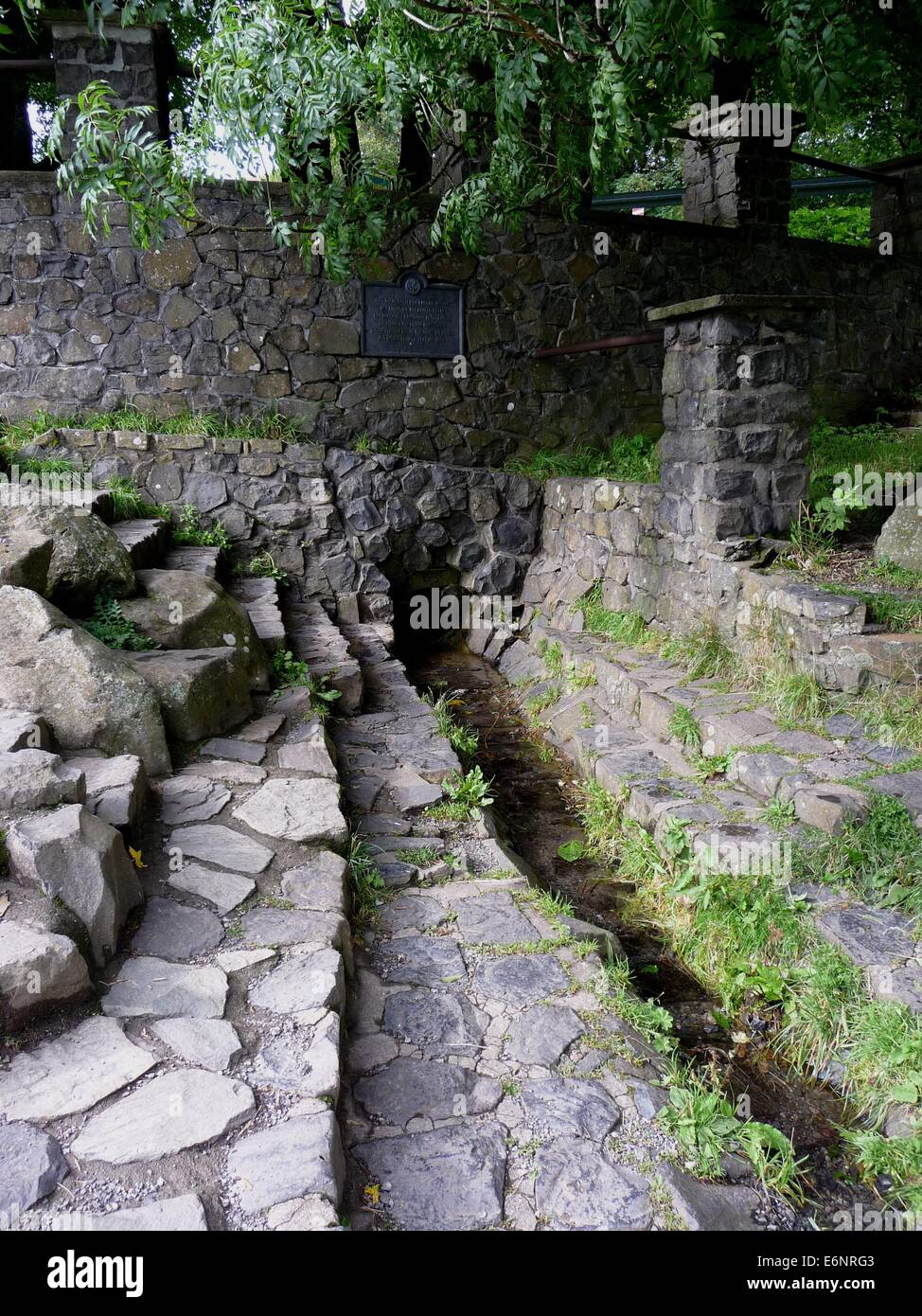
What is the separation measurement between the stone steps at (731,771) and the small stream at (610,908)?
0.28m

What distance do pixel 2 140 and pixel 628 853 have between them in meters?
7.84

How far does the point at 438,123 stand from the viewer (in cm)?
594

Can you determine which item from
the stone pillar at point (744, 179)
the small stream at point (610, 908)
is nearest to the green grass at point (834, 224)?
the stone pillar at point (744, 179)

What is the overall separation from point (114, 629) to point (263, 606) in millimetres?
1894

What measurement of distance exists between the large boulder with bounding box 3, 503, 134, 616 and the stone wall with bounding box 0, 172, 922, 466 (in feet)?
9.85

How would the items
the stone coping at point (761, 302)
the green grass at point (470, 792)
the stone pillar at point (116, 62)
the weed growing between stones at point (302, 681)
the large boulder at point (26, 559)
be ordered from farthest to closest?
1. the stone pillar at point (116, 62)
2. the stone coping at point (761, 302)
3. the weed growing between stones at point (302, 681)
4. the green grass at point (470, 792)
5. the large boulder at point (26, 559)

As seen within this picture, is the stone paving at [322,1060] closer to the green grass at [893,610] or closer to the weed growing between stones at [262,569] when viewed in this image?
the green grass at [893,610]

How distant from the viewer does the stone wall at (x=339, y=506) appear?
292 inches

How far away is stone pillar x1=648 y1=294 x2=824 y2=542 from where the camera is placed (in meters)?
5.60

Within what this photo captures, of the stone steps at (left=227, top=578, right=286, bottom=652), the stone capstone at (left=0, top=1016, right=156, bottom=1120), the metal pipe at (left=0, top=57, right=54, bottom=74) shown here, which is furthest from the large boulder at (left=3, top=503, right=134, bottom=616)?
the metal pipe at (left=0, top=57, right=54, bottom=74)

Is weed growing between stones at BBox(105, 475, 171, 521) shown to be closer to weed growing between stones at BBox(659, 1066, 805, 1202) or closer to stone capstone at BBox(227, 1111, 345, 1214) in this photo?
stone capstone at BBox(227, 1111, 345, 1214)

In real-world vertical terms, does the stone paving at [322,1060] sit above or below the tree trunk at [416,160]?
below

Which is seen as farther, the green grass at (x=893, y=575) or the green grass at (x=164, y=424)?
the green grass at (x=164, y=424)
